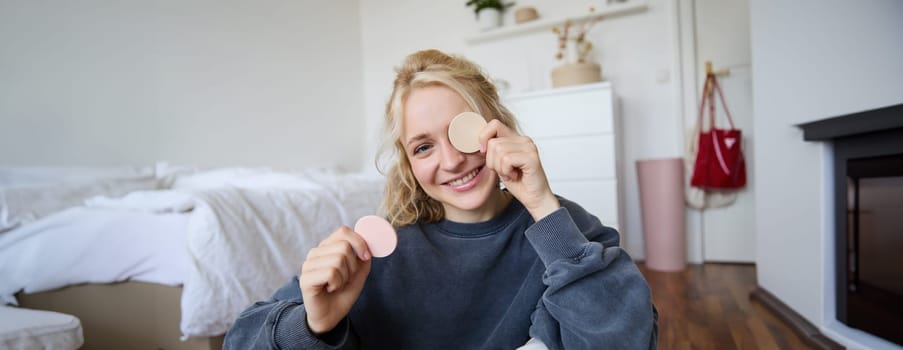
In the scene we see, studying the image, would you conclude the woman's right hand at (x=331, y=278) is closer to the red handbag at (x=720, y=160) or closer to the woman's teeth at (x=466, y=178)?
the woman's teeth at (x=466, y=178)

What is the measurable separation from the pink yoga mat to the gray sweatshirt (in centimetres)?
220

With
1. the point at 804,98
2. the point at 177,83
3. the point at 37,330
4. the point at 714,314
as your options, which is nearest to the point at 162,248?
the point at 37,330

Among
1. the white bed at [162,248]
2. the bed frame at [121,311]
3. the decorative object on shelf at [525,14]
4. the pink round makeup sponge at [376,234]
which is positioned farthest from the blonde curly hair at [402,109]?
the decorative object on shelf at [525,14]

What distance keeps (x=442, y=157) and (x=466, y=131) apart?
0.08 meters

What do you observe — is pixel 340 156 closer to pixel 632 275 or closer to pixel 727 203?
pixel 727 203

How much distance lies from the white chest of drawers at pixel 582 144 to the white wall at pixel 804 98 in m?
0.78

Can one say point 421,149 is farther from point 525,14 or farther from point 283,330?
point 525,14

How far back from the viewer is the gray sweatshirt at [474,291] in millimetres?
643

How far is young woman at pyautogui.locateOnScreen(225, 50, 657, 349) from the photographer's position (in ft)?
2.07

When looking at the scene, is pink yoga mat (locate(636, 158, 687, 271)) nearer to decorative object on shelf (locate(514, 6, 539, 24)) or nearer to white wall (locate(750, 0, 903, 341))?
white wall (locate(750, 0, 903, 341))

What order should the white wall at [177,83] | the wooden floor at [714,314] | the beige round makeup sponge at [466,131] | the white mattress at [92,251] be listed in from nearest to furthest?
the beige round makeup sponge at [466,131], the white mattress at [92,251], the wooden floor at [714,314], the white wall at [177,83]

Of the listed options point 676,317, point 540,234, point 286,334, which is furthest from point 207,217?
point 676,317

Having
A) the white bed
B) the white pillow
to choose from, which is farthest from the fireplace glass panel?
the white pillow

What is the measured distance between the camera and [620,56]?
312cm
